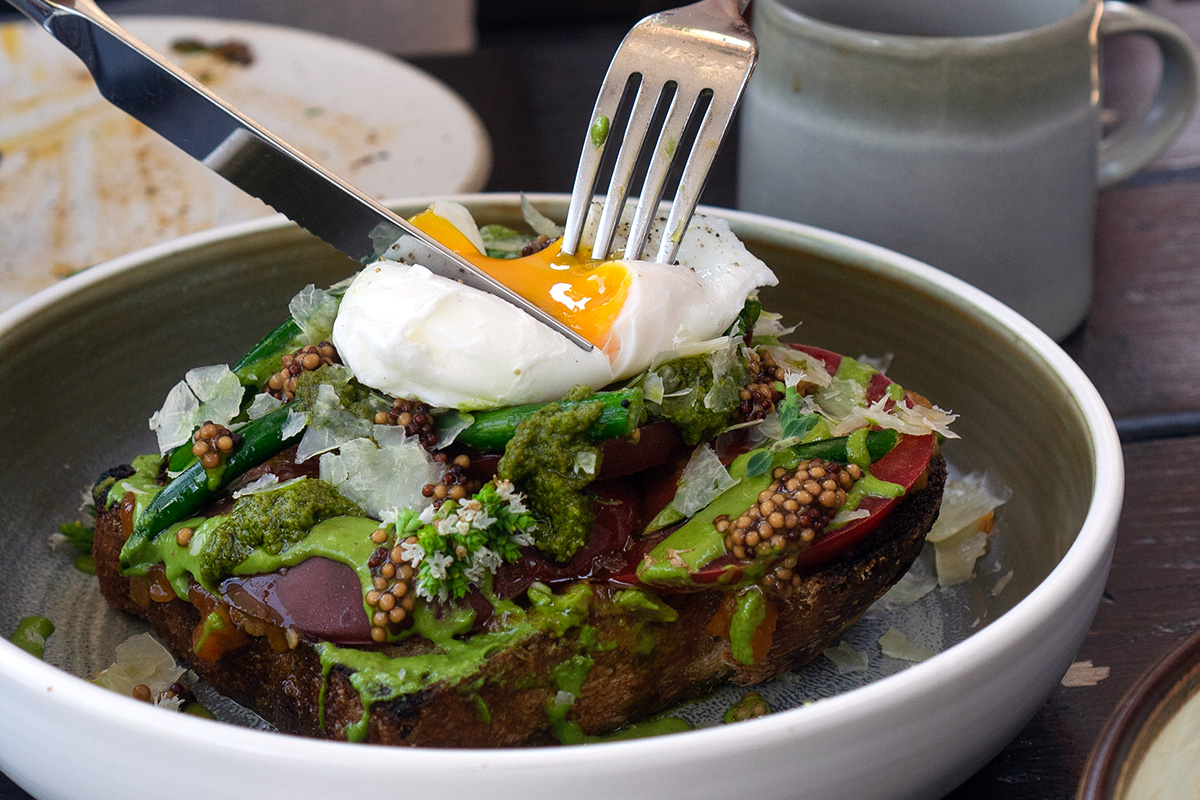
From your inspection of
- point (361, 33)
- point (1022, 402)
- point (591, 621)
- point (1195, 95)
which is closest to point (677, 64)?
point (1022, 402)

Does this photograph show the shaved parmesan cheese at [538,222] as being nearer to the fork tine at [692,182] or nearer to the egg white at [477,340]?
the fork tine at [692,182]

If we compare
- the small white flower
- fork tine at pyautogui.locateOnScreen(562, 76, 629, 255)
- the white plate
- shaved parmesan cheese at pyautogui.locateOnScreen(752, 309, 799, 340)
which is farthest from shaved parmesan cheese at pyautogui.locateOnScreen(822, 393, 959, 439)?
the white plate

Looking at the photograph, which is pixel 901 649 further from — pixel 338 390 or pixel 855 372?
pixel 338 390

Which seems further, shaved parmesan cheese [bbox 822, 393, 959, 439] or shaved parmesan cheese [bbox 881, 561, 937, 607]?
shaved parmesan cheese [bbox 881, 561, 937, 607]

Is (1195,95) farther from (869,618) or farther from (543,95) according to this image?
(543,95)

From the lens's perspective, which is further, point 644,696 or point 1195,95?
point 1195,95

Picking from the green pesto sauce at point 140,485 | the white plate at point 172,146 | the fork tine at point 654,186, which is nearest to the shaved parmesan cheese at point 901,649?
the fork tine at point 654,186

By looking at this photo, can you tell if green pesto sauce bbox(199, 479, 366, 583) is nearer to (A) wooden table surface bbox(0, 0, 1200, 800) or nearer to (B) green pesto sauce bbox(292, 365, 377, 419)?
(B) green pesto sauce bbox(292, 365, 377, 419)
